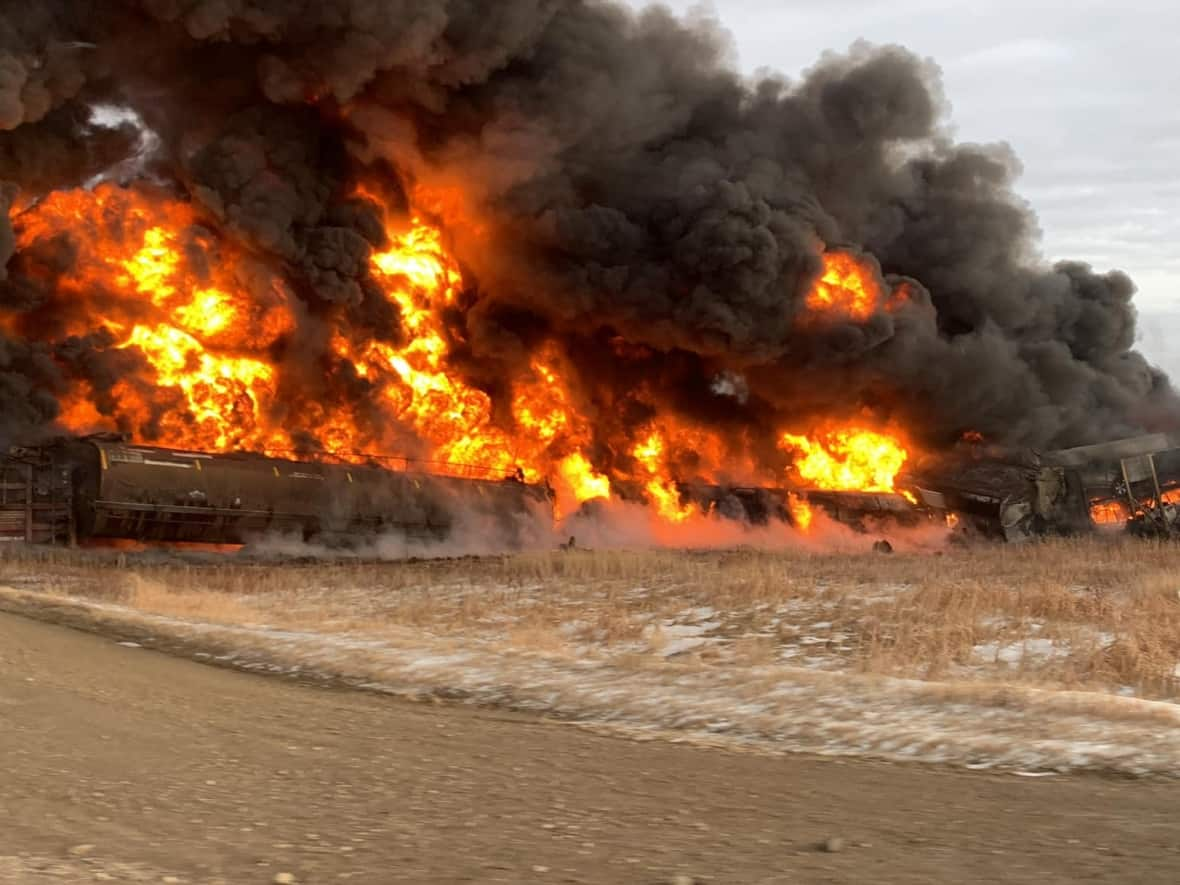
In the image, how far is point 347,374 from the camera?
48.4 meters

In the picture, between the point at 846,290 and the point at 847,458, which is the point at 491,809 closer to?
the point at 846,290

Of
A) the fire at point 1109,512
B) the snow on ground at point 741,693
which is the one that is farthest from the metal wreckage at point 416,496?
the snow on ground at point 741,693

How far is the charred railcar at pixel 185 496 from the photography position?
35594 mm

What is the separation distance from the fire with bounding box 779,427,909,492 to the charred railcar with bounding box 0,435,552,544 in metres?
19.3

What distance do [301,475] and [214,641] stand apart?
22.9m

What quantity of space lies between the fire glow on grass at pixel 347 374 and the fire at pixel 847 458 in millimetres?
61

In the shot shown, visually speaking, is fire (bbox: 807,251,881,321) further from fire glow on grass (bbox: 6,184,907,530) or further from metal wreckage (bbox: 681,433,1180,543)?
metal wreckage (bbox: 681,433,1180,543)

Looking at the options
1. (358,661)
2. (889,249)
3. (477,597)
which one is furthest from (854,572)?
(889,249)

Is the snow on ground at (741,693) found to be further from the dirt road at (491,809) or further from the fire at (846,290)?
the fire at (846,290)

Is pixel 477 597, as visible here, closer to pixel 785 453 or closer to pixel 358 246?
pixel 358 246

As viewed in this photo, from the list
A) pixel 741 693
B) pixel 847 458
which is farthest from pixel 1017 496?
pixel 741 693

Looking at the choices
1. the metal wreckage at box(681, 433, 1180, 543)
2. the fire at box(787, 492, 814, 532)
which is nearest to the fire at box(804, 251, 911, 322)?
the metal wreckage at box(681, 433, 1180, 543)

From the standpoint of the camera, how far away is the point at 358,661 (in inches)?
583

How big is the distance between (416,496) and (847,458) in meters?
19.7
